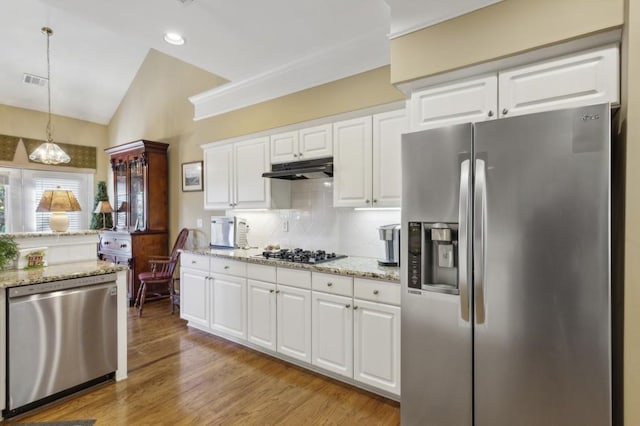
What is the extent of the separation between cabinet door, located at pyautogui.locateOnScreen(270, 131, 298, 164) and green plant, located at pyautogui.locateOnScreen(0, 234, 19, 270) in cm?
217

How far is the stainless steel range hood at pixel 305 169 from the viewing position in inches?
116

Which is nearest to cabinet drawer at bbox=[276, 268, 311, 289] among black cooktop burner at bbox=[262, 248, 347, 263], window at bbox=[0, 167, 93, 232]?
black cooktop burner at bbox=[262, 248, 347, 263]

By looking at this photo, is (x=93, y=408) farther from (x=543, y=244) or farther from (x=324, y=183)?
(x=543, y=244)

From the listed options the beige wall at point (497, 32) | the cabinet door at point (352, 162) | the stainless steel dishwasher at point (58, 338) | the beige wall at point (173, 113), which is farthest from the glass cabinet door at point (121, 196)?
the beige wall at point (497, 32)

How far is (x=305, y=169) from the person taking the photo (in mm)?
3002

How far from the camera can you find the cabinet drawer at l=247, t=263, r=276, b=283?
295cm

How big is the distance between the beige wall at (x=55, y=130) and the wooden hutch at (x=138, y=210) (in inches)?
55.5

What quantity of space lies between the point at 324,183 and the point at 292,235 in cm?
70

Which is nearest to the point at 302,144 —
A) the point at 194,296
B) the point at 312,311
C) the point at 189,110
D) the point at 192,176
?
the point at 312,311

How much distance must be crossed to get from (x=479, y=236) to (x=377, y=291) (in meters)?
0.89

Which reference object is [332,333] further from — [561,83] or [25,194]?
[25,194]

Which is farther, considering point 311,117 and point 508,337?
point 311,117

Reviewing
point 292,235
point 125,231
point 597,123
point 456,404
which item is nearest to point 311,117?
point 292,235

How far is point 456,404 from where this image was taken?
1775 mm
